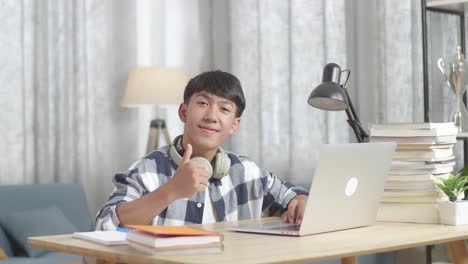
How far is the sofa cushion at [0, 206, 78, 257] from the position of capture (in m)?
4.04

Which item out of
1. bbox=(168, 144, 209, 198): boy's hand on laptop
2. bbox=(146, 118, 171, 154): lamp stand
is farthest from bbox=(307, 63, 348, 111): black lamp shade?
bbox=(146, 118, 171, 154): lamp stand

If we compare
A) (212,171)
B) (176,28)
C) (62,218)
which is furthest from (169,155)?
(176,28)

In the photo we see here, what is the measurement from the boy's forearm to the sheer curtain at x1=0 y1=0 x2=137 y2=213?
2572 mm

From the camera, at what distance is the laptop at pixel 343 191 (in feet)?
6.83

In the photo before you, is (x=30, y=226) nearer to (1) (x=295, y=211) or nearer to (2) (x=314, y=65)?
(2) (x=314, y=65)

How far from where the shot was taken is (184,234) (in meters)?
1.77

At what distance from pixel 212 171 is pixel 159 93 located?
7.84 ft

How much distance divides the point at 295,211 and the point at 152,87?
97.7 inches

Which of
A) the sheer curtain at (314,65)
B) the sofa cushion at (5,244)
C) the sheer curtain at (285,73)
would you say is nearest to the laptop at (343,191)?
the sheer curtain at (314,65)

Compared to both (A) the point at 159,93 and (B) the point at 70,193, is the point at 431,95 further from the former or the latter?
(B) the point at 70,193

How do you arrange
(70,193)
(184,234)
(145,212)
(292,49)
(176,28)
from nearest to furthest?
(184,234) < (145,212) < (70,193) < (292,49) < (176,28)

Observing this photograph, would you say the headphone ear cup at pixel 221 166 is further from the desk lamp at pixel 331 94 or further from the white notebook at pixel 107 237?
the white notebook at pixel 107 237

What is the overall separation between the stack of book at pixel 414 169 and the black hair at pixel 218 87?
1.36ft

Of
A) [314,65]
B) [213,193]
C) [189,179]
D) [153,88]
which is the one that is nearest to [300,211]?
[213,193]
